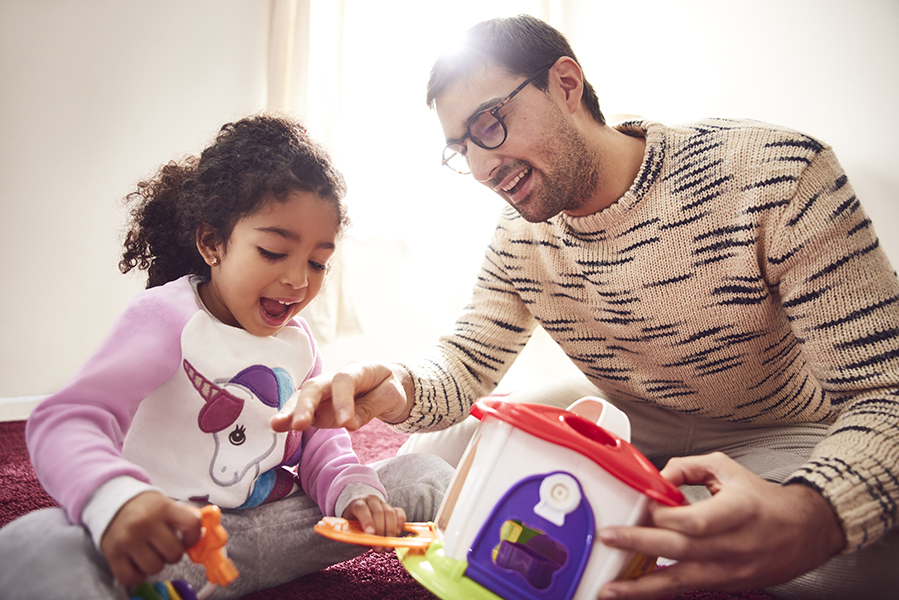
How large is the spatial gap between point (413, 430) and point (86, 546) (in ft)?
1.67

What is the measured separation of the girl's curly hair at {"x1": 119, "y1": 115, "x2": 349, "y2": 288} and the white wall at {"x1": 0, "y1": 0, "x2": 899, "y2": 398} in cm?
104

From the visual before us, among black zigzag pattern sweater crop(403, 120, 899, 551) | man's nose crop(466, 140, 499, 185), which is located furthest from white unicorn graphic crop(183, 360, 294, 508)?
man's nose crop(466, 140, 499, 185)

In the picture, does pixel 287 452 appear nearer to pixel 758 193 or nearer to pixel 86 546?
pixel 86 546

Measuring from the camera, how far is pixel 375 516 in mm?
691

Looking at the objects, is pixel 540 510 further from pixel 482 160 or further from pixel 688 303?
pixel 482 160

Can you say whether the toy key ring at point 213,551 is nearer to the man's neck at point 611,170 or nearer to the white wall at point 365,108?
the man's neck at point 611,170

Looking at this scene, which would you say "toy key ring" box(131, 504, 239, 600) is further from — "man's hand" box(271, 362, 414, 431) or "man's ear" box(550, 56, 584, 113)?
"man's ear" box(550, 56, 584, 113)

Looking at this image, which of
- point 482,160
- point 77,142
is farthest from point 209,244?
point 77,142

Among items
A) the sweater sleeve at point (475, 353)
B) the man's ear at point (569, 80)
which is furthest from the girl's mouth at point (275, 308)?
the man's ear at point (569, 80)

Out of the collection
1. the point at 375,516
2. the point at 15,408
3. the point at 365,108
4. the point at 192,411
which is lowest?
the point at 15,408

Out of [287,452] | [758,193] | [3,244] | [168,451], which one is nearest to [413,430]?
[287,452]

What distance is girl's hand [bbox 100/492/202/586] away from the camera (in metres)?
0.48

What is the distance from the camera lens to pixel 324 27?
7.00 feet

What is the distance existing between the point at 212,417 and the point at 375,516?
0.85 ft
